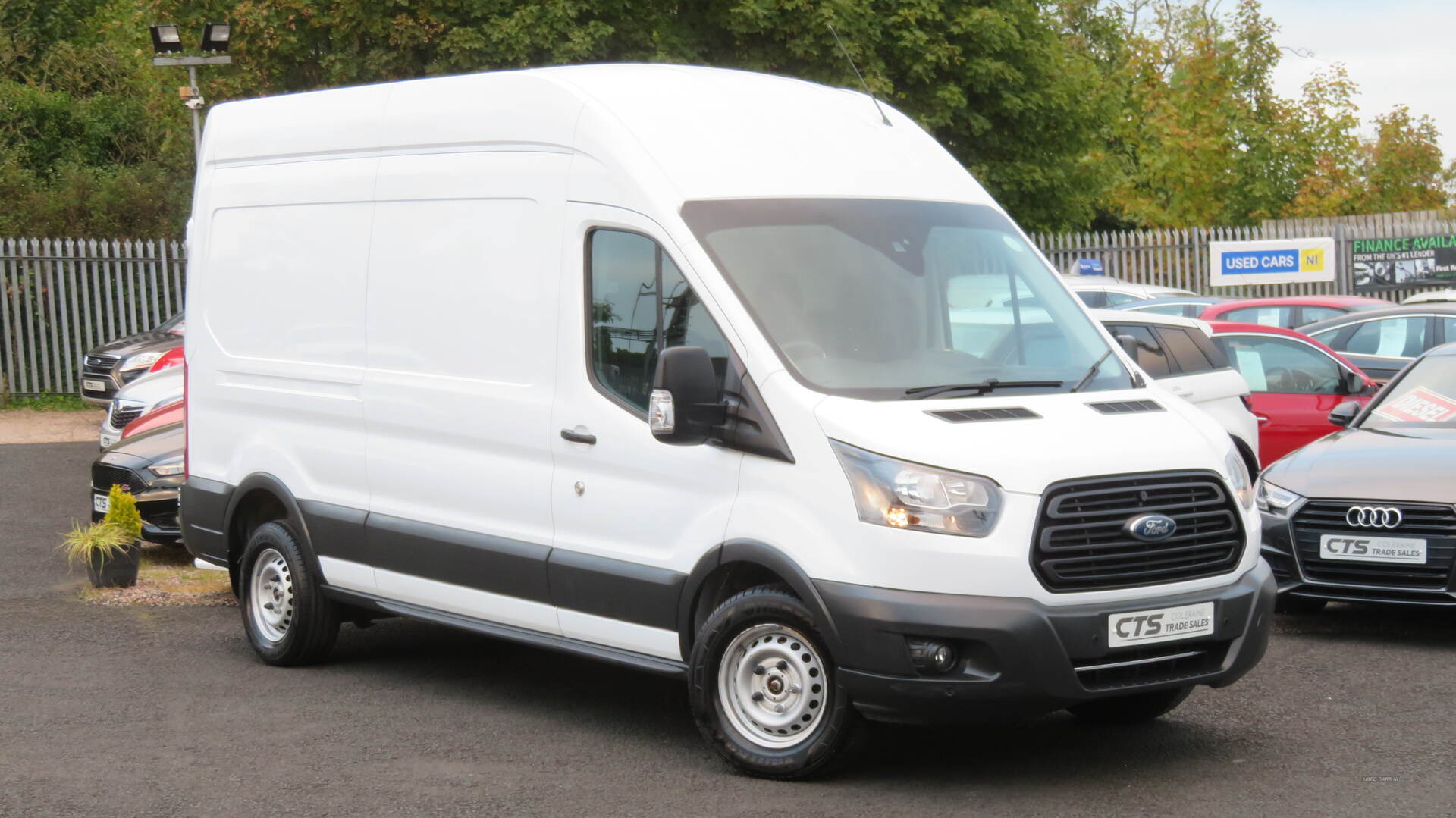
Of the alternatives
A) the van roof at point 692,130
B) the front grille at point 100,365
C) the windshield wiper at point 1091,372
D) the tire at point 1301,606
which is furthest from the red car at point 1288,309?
the front grille at point 100,365

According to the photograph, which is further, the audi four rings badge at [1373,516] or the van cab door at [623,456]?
the audi four rings badge at [1373,516]

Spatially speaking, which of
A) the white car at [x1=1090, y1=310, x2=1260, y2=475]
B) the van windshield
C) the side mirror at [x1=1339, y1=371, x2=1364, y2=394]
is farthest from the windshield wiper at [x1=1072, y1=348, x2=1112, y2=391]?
the side mirror at [x1=1339, y1=371, x2=1364, y2=394]

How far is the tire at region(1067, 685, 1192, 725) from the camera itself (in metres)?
6.97

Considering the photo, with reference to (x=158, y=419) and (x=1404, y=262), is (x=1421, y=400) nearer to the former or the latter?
(x=158, y=419)

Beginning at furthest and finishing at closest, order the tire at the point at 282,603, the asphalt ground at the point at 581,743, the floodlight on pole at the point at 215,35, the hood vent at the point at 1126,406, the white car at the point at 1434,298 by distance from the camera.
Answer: the floodlight on pole at the point at 215,35, the white car at the point at 1434,298, the tire at the point at 282,603, the hood vent at the point at 1126,406, the asphalt ground at the point at 581,743

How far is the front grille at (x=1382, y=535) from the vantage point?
8406 millimetres

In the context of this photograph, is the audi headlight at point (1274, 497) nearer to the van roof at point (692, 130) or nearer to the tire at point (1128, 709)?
the tire at point (1128, 709)

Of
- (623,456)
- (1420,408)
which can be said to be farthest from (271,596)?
(1420,408)

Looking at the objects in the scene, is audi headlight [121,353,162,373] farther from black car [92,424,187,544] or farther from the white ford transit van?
the white ford transit van

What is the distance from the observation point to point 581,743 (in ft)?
22.7

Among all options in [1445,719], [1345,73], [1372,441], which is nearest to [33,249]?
[1372,441]

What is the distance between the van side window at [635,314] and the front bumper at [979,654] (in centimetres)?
116

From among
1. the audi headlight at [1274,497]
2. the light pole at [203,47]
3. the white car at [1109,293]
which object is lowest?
the audi headlight at [1274,497]

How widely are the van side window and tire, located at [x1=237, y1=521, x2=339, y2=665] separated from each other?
2.46m
